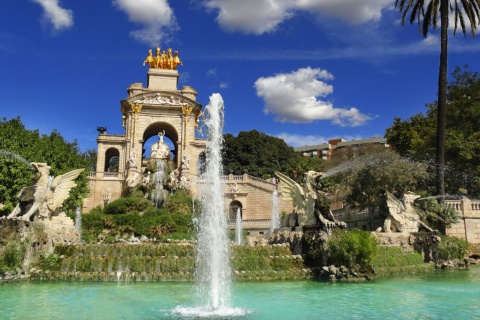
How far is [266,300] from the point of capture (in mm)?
10281

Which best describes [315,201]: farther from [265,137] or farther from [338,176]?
[265,137]

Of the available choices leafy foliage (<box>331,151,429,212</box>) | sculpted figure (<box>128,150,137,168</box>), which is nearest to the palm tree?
leafy foliage (<box>331,151,429,212</box>)

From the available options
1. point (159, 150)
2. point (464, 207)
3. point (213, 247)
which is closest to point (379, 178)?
point (464, 207)

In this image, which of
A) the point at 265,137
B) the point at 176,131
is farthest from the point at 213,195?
the point at 265,137

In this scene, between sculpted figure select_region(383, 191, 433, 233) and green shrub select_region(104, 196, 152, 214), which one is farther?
green shrub select_region(104, 196, 152, 214)

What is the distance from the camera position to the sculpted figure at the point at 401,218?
18.7 meters

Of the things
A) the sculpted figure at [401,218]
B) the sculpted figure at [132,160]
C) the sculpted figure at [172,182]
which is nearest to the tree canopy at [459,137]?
the sculpted figure at [401,218]

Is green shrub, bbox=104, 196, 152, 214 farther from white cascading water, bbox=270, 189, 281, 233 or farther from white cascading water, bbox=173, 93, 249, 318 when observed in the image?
white cascading water, bbox=173, 93, 249, 318

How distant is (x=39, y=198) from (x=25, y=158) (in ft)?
33.0

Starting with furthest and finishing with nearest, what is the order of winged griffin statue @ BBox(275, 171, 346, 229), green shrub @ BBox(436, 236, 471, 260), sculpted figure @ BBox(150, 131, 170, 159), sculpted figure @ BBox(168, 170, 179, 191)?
sculpted figure @ BBox(150, 131, 170, 159) → sculpted figure @ BBox(168, 170, 179, 191) → green shrub @ BBox(436, 236, 471, 260) → winged griffin statue @ BBox(275, 171, 346, 229)

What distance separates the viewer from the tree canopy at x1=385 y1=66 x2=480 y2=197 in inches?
1031

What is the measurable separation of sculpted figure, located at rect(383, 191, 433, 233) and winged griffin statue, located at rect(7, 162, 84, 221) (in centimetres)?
A: 1383

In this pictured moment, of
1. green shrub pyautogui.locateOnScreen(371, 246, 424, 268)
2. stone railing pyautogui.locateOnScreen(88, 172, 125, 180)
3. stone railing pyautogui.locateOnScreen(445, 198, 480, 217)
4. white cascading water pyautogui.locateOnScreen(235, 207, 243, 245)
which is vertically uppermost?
stone railing pyautogui.locateOnScreen(88, 172, 125, 180)

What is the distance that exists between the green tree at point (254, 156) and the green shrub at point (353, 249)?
125ft
